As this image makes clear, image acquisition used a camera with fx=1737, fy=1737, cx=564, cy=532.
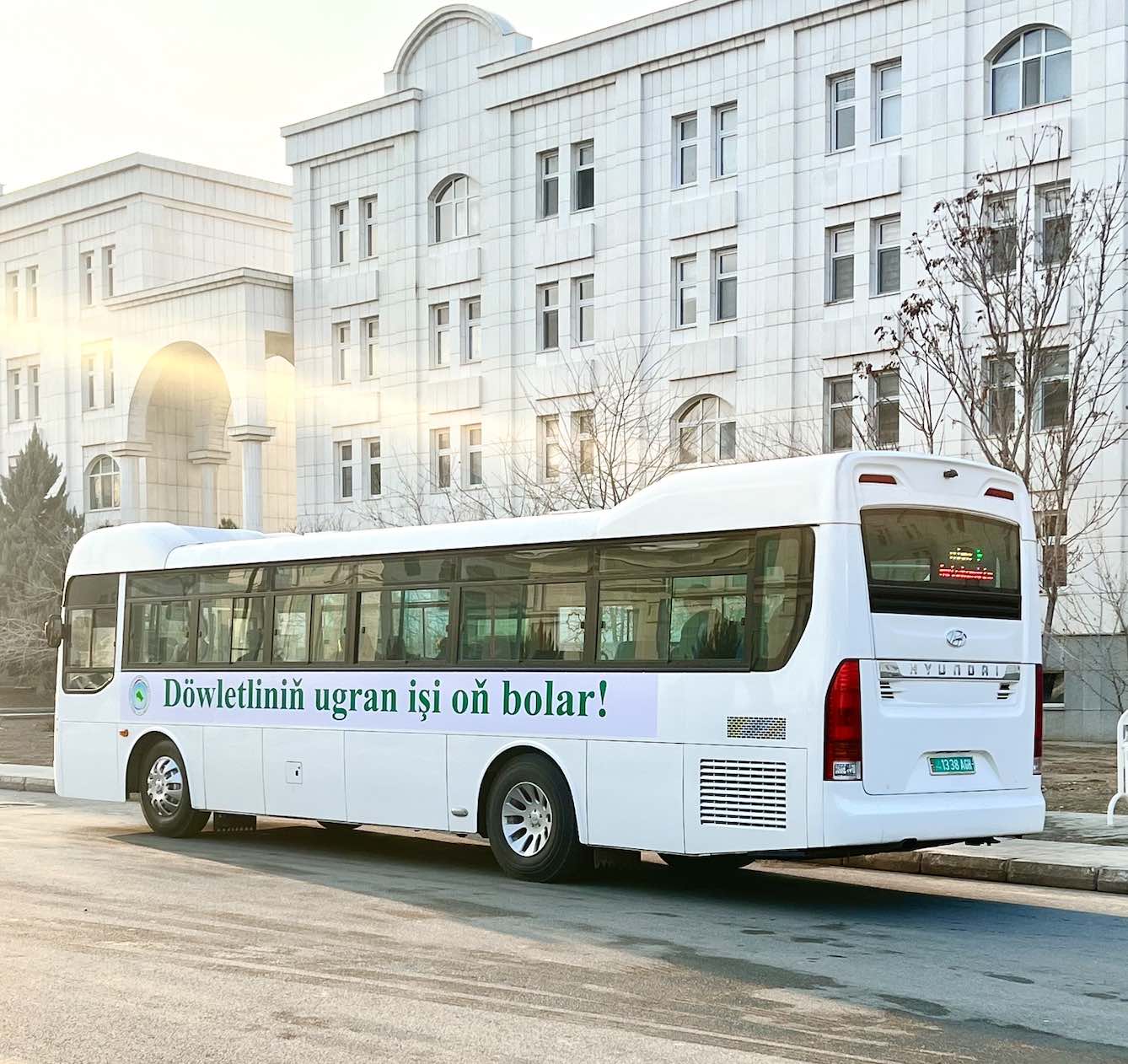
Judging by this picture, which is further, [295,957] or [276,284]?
[276,284]

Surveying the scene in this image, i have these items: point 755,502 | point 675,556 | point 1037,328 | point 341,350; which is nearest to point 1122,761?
point 675,556

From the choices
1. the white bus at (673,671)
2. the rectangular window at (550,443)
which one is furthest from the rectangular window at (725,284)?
the white bus at (673,671)

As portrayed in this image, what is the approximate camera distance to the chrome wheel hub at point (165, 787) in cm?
1631

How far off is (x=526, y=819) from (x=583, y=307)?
97.9ft

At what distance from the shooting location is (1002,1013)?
766 cm

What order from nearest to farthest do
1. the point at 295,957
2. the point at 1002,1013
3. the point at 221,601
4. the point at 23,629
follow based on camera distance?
the point at 1002,1013, the point at 295,957, the point at 221,601, the point at 23,629

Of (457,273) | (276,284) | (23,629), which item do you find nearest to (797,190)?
(457,273)

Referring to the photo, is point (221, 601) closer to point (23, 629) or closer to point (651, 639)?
point (651, 639)

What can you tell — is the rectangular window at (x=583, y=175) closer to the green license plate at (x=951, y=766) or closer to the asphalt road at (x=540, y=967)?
the asphalt road at (x=540, y=967)

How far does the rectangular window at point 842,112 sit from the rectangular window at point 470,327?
1118 centimetres

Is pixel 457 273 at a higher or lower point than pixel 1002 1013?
higher

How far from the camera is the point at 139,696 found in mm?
16859

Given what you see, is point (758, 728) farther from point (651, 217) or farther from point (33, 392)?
point (33, 392)

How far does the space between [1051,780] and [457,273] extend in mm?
26126
